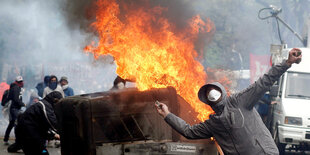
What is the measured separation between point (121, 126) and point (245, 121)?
217cm

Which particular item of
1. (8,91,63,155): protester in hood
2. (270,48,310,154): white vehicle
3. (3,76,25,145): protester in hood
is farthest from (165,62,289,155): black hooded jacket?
(3,76,25,145): protester in hood

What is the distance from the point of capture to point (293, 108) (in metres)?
13.0

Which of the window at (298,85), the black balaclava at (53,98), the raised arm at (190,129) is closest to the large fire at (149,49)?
the black balaclava at (53,98)

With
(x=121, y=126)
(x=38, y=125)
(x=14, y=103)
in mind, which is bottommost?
(x=14, y=103)

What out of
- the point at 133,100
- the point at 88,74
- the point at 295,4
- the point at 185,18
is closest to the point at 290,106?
the point at 185,18

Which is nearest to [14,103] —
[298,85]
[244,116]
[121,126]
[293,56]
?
[298,85]

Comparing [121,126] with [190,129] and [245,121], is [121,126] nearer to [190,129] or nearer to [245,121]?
[190,129]

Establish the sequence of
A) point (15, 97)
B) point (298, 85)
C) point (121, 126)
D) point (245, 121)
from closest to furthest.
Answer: point (245, 121) < point (121, 126) < point (298, 85) < point (15, 97)

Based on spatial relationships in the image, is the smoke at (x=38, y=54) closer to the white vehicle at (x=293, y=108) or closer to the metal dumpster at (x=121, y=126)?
the white vehicle at (x=293, y=108)

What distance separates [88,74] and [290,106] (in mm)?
17095

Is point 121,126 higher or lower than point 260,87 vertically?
lower

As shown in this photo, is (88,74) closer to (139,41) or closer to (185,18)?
(185,18)

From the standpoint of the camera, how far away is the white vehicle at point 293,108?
42.1 ft

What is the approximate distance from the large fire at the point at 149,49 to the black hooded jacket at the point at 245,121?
207cm
